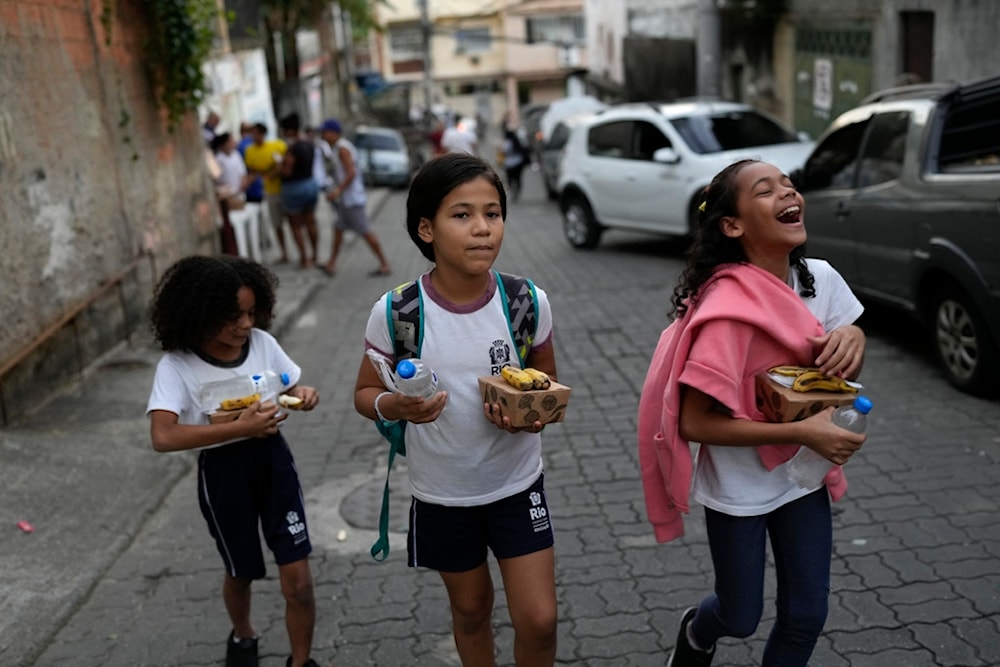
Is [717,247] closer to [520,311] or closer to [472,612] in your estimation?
[520,311]

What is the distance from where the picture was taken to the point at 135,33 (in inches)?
387

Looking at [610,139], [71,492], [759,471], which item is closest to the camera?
[759,471]

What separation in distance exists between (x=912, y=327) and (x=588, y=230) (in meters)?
6.18

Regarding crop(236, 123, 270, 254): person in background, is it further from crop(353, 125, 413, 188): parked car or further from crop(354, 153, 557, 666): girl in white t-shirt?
crop(353, 125, 413, 188): parked car

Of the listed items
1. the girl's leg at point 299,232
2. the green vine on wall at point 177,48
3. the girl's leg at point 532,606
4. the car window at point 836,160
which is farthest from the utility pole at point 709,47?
the girl's leg at point 532,606

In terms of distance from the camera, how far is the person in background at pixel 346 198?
41.4ft

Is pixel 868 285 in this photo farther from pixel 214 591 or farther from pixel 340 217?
pixel 340 217

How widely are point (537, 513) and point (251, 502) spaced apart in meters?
1.10

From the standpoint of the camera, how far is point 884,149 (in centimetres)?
744

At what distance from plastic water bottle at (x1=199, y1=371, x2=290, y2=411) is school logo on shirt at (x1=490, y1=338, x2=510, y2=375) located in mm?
973

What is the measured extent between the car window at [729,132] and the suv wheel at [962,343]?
568cm

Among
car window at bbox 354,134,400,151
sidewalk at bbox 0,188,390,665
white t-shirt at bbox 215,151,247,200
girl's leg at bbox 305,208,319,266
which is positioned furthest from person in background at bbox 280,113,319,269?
car window at bbox 354,134,400,151

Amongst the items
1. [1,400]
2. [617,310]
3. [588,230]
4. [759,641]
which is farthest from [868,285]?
[588,230]

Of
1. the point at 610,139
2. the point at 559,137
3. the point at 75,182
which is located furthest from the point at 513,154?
the point at 75,182
